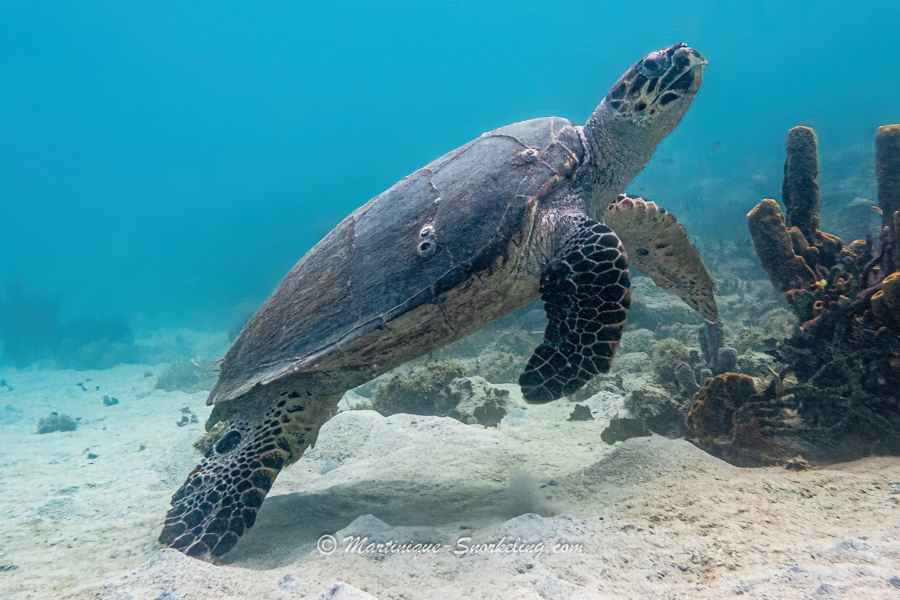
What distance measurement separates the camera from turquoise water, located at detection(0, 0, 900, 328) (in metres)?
93.4

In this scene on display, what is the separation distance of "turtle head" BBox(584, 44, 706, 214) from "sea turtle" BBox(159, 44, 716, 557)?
15 mm

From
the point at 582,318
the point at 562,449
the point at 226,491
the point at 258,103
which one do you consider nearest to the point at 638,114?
the point at 582,318

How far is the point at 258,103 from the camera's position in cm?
13838

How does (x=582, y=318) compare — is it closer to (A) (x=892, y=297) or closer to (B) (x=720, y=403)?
(B) (x=720, y=403)

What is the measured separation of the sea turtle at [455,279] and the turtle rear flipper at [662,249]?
1.2 inches

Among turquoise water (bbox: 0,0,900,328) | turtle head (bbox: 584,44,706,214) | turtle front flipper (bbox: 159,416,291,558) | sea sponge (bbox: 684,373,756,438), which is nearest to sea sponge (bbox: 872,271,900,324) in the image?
sea sponge (bbox: 684,373,756,438)

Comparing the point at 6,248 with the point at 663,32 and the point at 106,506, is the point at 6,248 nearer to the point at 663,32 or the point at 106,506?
the point at 106,506

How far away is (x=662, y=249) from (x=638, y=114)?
1.63 meters

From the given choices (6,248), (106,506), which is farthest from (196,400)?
(6,248)

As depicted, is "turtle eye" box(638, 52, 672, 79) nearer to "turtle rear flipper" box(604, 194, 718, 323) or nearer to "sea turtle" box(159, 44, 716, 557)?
"sea turtle" box(159, 44, 716, 557)

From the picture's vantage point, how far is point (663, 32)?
99312 mm

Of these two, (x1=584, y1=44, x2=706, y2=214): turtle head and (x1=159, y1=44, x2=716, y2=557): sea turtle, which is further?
(x1=584, y1=44, x2=706, y2=214): turtle head

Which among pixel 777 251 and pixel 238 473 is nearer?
pixel 238 473

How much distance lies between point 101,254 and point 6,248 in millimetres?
26421
